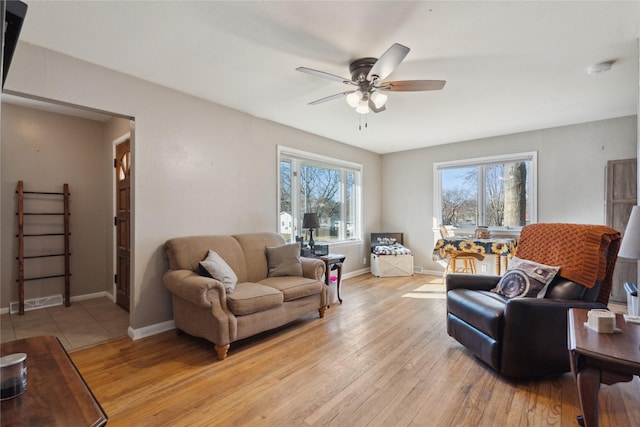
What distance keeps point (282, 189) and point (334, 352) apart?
2.55 meters

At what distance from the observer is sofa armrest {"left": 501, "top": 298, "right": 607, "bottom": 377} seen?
2.14 metres

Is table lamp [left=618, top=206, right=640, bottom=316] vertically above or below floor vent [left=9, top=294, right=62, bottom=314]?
above

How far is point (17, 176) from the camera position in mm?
3795

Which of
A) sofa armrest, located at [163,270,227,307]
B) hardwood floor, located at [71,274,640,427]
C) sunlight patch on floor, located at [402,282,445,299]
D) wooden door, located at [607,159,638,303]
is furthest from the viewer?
sunlight patch on floor, located at [402,282,445,299]

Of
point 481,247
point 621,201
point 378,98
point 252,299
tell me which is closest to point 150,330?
point 252,299

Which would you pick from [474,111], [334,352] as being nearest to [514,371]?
[334,352]

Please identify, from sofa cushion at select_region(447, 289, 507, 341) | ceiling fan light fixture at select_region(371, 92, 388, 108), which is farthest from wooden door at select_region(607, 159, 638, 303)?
ceiling fan light fixture at select_region(371, 92, 388, 108)

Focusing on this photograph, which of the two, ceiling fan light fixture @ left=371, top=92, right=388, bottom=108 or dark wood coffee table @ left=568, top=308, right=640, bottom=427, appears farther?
ceiling fan light fixture @ left=371, top=92, right=388, bottom=108

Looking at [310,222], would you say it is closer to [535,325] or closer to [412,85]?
[412,85]

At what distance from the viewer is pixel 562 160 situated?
455cm

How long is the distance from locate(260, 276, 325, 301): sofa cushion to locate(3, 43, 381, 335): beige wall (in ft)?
2.99

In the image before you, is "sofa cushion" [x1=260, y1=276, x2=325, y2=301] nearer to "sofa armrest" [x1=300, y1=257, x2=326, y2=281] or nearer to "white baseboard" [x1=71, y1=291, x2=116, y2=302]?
"sofa armrest" [x1=300, y1=257, x2=326, y2=281]

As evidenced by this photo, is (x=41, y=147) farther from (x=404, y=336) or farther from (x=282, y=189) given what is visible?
(x=404, y=336)

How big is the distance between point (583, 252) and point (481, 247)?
2.47 m
